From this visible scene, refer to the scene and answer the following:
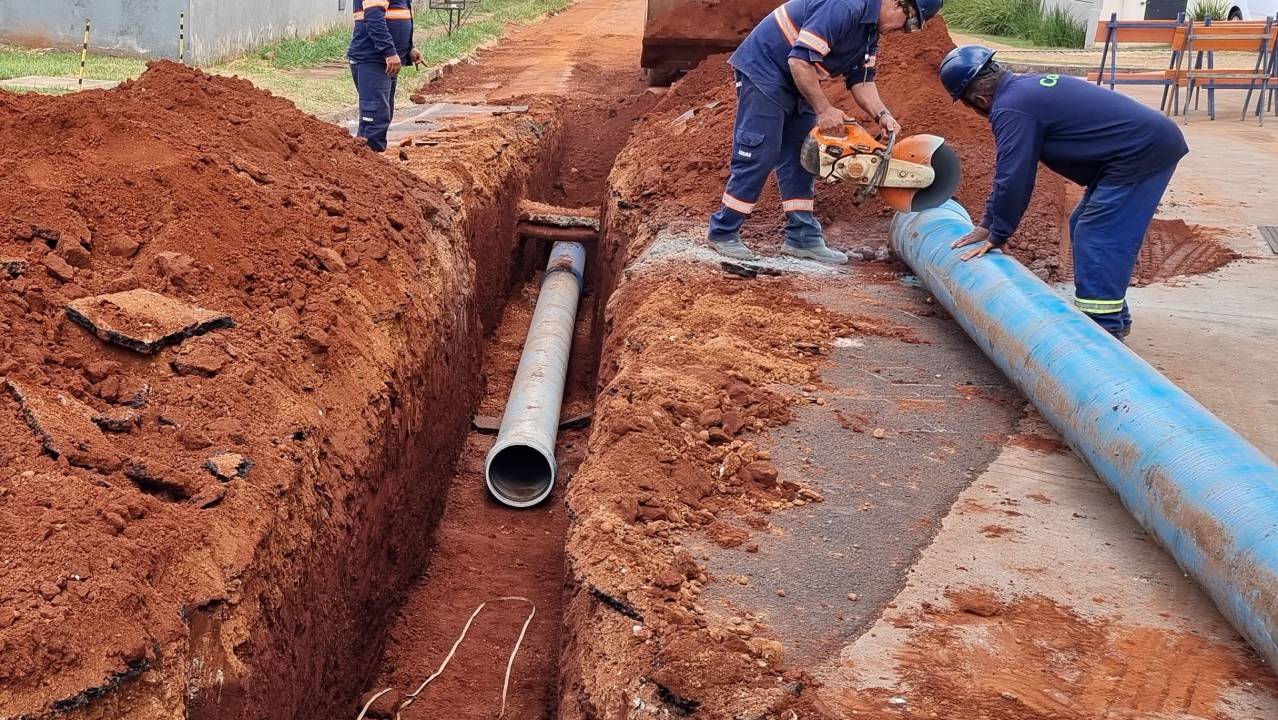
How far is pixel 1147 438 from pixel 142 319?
12.3 feet

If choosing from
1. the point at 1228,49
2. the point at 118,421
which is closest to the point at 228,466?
the point at 118,421

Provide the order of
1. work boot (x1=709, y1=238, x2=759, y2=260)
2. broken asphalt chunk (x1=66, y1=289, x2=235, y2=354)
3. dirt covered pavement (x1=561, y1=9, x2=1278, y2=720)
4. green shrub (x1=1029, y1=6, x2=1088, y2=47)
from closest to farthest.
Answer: dirt covered pavement (x1=561, y1=9, x2=1278, y2=720) < broken asphalt chunk (x1=66, y1=289, x2=235, y2=354) < work boot (x1=709, y1=238, x2=759, y2=260) < green shrub (x1=1029, y1=6, x2=1088, y2=47)

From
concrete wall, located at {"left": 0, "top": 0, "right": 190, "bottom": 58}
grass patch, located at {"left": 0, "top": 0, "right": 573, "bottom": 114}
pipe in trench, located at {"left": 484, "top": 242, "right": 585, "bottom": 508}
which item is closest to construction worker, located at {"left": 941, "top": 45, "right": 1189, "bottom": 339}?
pipe in trench, located at {"left": 484, "top": 242, "right": 585, "bottom": 508}

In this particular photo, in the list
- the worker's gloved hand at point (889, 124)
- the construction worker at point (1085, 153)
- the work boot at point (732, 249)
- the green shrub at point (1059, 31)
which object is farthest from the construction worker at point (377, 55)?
the green shrub at point (1059, 31)

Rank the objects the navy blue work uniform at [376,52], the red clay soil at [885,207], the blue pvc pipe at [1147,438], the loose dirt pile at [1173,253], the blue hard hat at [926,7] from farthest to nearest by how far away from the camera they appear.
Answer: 1. the navy blue work uniform at [376,52]
2. the red clay soil at [885,207]
3. the loose dirt pile at [1173,253]
4. the blue hard hat at [926,7]
5. the blue pvc pipe at [1147,438]

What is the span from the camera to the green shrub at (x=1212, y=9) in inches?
903

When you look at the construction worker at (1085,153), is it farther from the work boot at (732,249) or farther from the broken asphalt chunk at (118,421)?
the broken asphalt chunk at (118,421)

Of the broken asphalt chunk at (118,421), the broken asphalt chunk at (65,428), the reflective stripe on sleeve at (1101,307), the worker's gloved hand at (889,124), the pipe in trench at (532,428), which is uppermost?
the worker's gloved hand at (889,124)

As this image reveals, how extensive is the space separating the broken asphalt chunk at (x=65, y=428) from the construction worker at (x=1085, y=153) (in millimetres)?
4091

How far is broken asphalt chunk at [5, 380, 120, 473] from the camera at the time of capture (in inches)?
138

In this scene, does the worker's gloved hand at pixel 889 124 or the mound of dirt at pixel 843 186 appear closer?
the worker's gloved hand at pixel 889 124

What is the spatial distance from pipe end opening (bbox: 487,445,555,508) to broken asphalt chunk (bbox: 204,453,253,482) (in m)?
2.59

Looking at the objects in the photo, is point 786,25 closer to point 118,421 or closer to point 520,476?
point 520,476

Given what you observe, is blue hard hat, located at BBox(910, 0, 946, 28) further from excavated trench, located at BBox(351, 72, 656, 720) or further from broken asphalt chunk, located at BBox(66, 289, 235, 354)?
broken asphalt chunk, located at BBox(66, 289, 235, 354)
